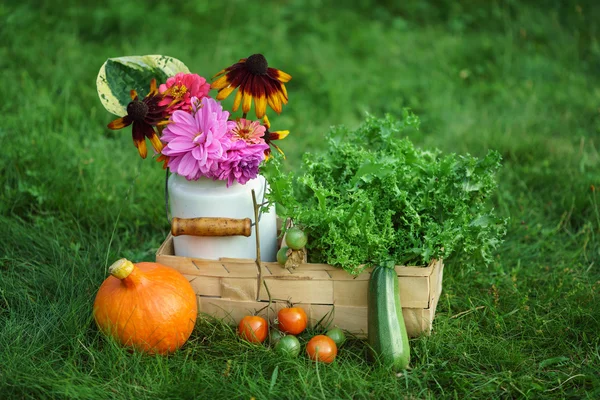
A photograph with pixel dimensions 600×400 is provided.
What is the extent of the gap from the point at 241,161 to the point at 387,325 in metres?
0.86

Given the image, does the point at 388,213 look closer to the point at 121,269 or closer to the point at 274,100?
the point at 274,100

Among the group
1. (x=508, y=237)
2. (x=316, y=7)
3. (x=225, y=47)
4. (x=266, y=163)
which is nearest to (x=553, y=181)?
(x=508, y=237)

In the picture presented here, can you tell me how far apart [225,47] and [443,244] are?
140 inches

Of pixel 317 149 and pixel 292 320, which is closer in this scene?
pixel 292 320

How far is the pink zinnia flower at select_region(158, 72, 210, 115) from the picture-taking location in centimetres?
269

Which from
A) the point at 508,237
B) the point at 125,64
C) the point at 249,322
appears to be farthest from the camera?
the point at 508,237

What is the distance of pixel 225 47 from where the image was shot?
5.68 metres

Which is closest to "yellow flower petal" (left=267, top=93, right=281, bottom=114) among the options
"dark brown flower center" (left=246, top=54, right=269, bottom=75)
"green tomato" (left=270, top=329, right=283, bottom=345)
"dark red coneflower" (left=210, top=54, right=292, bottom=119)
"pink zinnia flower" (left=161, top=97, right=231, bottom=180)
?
"dark red coneflower" (left=210, top=54, right=292, bottom=119)

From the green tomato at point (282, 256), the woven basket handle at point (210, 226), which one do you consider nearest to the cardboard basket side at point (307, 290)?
the green tomato at point (282, 256)

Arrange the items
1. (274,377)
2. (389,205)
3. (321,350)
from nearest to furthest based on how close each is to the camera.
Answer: (274,377)
(321,350)
(389,205)

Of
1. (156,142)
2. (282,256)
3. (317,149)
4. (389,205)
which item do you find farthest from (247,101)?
(317,149)

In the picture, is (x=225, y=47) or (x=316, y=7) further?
(x=316, y=7)

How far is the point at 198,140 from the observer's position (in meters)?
2.58

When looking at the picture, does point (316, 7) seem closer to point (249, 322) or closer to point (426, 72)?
point (426, 72)
